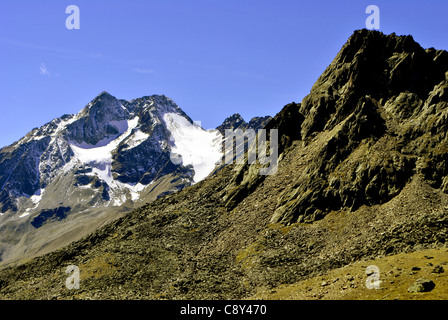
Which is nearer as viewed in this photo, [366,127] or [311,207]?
[311,207]

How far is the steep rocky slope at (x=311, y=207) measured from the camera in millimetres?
78000

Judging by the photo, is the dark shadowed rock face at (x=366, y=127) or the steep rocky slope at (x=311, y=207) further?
the dark shadowed rock face at (x=366, y=127)

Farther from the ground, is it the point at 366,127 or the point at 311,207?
the point at 366,127

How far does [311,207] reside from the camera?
96.6 m

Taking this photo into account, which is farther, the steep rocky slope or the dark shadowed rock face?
the dark shadowed rock face

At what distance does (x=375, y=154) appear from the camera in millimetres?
99188

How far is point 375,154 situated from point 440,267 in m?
46.0

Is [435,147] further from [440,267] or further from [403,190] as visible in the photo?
[440,267]

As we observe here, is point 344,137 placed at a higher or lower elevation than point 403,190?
higher

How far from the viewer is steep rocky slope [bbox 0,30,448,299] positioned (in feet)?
256
